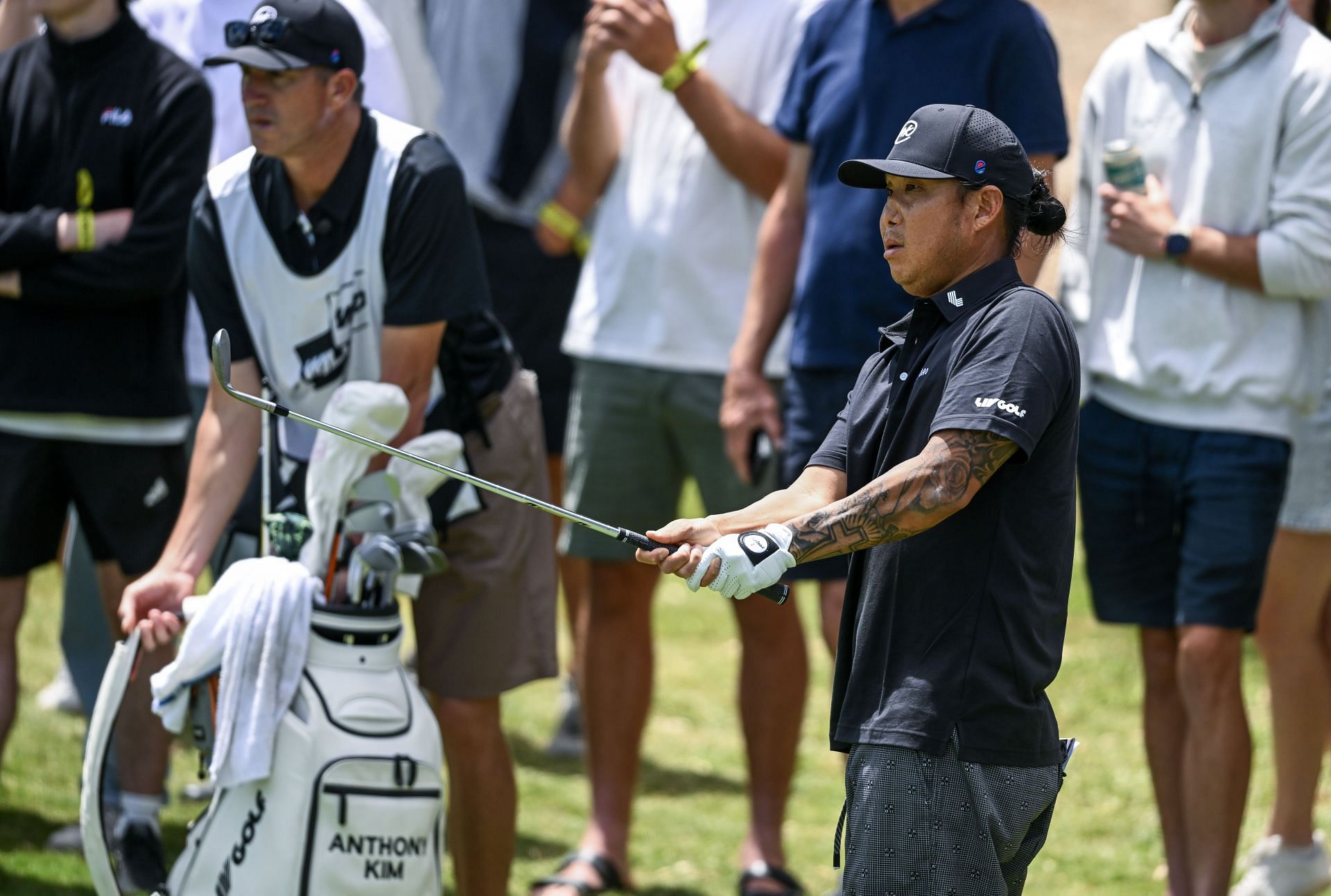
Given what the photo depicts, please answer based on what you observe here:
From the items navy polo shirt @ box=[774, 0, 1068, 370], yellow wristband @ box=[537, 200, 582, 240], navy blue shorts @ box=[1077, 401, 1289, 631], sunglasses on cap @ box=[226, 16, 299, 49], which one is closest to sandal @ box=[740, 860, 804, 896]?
navy blue shorts @ box=[1077, 401, 1289, 631]

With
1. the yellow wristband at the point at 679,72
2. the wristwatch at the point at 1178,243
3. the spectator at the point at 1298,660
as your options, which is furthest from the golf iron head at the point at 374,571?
the spectator at the point at 1298,660

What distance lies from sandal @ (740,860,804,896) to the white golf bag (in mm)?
1363

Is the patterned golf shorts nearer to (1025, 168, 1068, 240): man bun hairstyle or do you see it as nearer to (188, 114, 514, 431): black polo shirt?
(1025, 168, 1068, 240): man bun hairstyle

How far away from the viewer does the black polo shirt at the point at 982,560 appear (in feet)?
10.1

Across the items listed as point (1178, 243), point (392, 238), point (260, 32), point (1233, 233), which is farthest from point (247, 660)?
point (1233, 233)

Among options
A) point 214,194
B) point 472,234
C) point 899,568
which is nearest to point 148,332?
point 214,194

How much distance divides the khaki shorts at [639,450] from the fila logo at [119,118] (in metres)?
1.50

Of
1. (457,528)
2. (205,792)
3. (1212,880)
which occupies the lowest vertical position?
(205,792)

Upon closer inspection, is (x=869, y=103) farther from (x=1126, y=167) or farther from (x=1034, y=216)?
(x=1034, y=216)

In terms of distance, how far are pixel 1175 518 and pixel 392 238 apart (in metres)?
2.15

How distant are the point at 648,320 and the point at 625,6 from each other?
92 centimetres

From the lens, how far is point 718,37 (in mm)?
5430

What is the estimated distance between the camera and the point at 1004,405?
3008 millimetres

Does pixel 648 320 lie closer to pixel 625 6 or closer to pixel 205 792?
pixel 625 6
